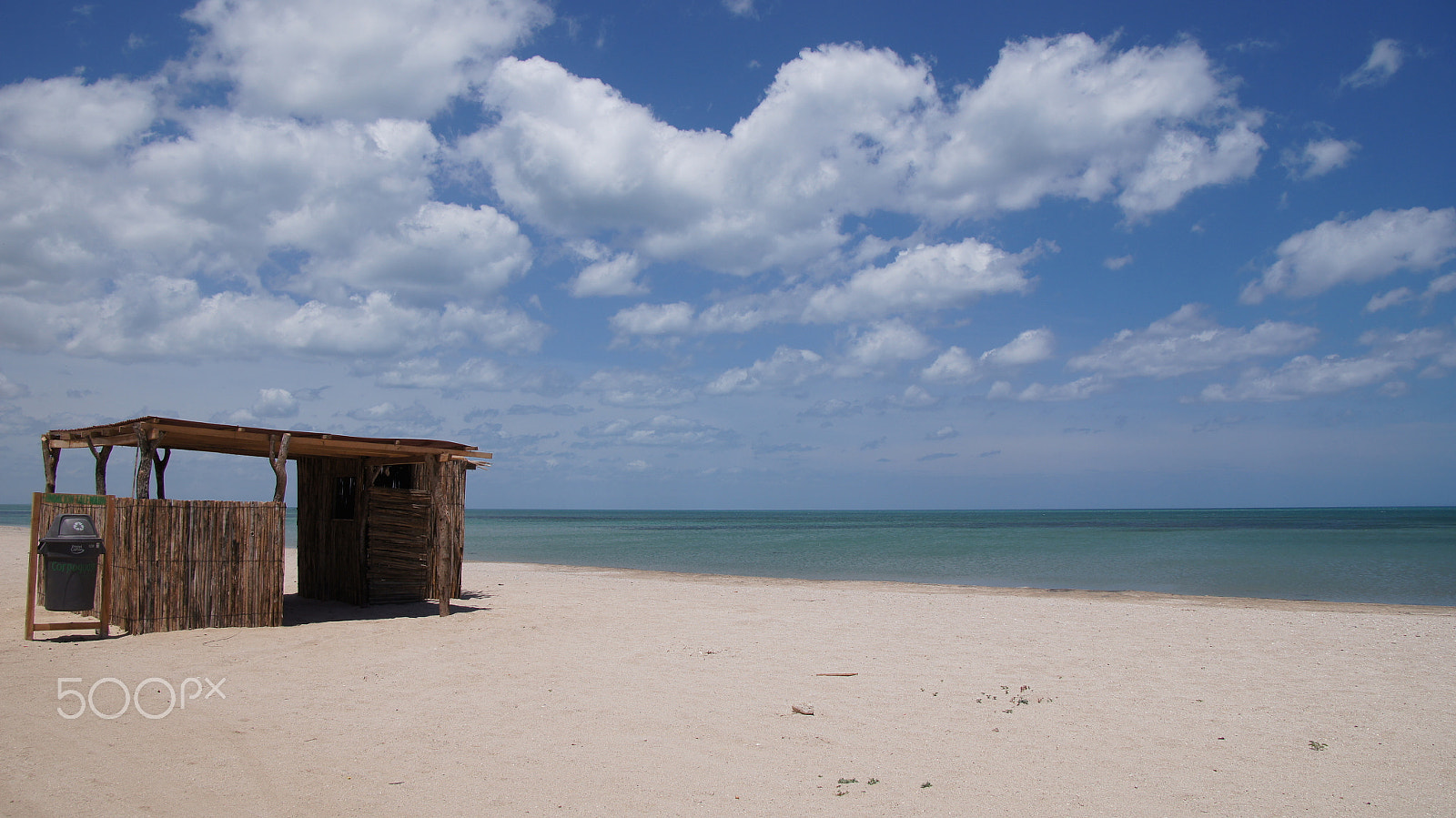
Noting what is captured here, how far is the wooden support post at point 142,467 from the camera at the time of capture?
9.41 meters

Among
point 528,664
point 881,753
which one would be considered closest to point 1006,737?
point 881,753

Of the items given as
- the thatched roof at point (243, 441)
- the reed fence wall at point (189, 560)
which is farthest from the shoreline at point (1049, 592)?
the reed fence wall at point (189, 560)

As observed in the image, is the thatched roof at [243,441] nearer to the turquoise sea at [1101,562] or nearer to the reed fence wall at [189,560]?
the reed fence wall at [189,560]

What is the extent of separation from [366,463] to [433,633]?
129 inches

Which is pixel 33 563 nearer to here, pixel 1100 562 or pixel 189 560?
pixel 189 560

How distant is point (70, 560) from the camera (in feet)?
29.2

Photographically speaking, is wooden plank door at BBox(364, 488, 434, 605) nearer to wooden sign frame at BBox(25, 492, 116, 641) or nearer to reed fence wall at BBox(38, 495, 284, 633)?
reed fence wall at BBox(38, 495, 284, 633)

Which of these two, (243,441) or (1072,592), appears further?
(1072,592)

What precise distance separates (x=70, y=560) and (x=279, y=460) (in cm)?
224

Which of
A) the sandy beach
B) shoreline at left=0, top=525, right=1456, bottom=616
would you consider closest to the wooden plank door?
the sandy beach

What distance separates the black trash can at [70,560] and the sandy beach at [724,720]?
0.54 metres

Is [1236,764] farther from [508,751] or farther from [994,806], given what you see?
[508,751]

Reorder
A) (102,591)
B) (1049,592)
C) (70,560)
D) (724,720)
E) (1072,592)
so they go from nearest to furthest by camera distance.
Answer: (724,720)
(70,560)
(102,591)
(1049,592)
(1072,592)

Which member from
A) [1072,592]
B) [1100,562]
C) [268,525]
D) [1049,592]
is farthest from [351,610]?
[1100,562]
